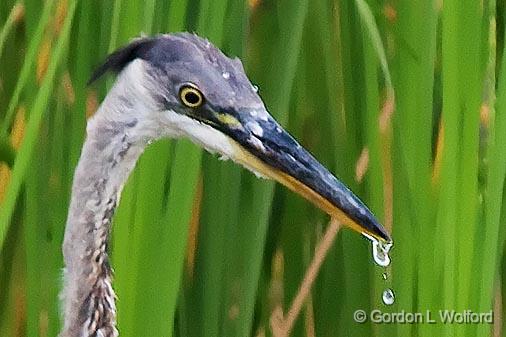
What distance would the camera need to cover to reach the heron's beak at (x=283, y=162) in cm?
60

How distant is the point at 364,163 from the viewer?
0.72 metres

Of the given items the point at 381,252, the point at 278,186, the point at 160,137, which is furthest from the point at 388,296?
the point at 160,137

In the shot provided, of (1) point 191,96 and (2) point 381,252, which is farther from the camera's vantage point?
(2) point 381,252

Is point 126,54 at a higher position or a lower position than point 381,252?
higher

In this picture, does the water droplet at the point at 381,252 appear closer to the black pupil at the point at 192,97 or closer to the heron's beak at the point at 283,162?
the heron's beak at the point at 283,162

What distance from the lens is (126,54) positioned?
0.66 metres

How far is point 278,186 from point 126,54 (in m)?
0.16

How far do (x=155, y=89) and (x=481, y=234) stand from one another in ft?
1.03

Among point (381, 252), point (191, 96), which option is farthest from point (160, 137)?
point (381, 252)

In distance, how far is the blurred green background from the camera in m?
0.68

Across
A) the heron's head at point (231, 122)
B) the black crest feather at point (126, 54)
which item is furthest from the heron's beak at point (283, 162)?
the black crest feather at point (126, 54)

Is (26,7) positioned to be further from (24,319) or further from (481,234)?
(481,234)

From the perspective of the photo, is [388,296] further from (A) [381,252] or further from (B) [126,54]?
(B) [126,54]

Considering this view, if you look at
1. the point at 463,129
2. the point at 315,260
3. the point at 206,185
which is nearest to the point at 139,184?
the point at 206,185
